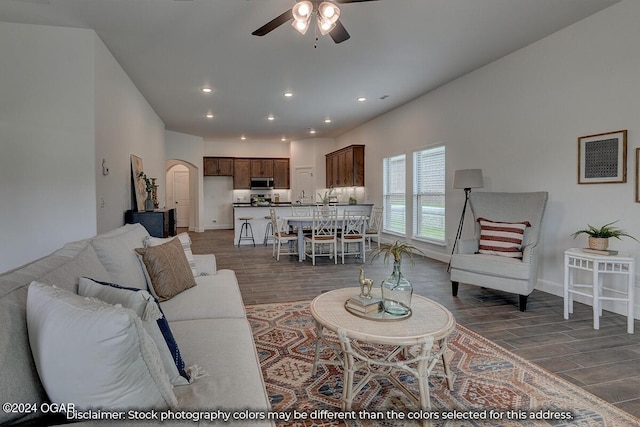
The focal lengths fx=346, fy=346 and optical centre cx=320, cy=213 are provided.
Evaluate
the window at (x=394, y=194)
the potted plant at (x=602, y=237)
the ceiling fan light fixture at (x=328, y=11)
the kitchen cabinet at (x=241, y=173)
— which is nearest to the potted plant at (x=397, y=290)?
the ceiling fan light fixture at (x=328, y=11)

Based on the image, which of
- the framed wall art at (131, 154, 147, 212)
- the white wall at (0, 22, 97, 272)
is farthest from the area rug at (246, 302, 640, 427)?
the framed wall art at (131, 154, 147, 212)

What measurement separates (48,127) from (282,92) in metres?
3.44

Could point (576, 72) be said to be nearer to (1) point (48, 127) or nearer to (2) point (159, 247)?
(2) point (159, 247)

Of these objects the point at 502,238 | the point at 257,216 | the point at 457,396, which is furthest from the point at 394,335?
the point at 257,216

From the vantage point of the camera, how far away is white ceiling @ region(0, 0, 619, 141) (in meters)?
3.25

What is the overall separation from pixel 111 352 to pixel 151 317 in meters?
0.31

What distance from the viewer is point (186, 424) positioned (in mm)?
995

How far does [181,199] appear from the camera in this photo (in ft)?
40.0

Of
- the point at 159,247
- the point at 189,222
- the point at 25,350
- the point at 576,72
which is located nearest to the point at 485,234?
the point at 576,72

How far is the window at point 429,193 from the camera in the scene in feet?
19.5

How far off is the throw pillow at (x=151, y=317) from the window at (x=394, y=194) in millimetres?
6276

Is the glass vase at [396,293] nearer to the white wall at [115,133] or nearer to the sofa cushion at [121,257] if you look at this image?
the sofa cushion at [121,257]

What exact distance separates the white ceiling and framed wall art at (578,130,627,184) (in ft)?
4.12

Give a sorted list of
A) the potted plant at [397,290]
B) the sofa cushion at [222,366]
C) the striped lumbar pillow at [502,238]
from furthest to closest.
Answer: the striped lumbar pillow at [502,238]
the potted plant at [397,290]
the sofa cushion at [222,366]
